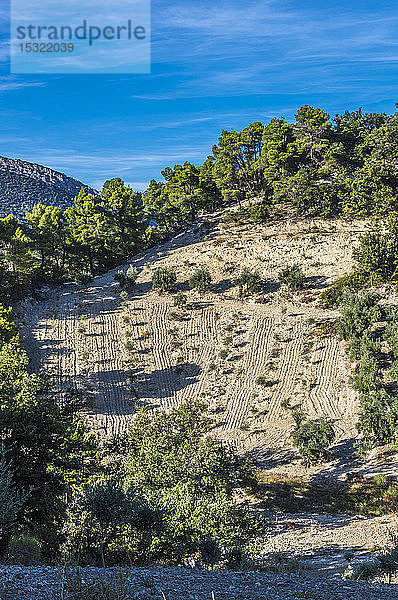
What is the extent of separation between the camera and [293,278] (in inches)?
1394

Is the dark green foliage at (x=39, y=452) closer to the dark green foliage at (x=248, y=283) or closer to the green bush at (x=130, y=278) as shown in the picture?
the dark green foliage at (x=248, y=283)

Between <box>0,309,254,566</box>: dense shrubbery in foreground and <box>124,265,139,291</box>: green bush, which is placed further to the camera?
<box>124,265,139,291</box>: green bush

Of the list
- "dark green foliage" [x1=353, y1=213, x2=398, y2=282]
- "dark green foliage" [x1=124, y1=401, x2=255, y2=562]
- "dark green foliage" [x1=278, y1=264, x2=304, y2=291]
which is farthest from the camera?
"dark green foliage" [x1=278, y1=264, x2=304, y2=291]

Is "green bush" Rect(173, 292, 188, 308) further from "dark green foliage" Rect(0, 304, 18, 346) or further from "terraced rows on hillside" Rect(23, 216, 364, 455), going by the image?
"dark green foliage" Rect(0, 304, 18, 346)

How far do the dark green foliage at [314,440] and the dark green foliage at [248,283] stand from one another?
1504 cm

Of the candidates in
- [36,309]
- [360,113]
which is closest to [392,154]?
[360,113]

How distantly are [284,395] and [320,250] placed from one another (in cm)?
1727

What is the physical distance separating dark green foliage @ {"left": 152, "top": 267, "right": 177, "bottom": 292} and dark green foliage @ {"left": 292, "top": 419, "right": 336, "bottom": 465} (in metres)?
18.5

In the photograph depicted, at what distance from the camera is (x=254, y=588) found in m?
8.45

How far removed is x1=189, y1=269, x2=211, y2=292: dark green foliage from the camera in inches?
1451

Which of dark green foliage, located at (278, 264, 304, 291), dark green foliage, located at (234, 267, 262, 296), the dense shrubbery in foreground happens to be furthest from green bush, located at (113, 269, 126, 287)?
the dense shrubbery in foreground

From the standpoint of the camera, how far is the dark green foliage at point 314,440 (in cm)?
2222

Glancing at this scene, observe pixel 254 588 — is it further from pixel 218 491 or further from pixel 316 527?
pixel 316 527

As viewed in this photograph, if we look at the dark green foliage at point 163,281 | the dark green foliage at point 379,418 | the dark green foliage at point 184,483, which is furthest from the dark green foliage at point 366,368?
the dark green foliage at point 163,281
